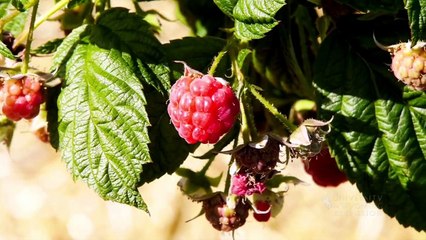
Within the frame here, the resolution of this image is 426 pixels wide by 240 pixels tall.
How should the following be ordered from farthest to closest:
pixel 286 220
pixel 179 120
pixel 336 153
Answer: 1. pixel 286 220
2. pixel 336 153
3. pixel 179 120

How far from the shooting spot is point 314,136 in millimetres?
1073

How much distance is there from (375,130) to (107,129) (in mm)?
396

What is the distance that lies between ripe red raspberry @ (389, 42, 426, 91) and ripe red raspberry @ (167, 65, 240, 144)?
21 centimetres

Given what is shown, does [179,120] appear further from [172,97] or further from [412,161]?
[412,161]

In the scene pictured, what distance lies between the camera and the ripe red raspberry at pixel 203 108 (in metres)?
1.00

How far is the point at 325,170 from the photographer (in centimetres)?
139

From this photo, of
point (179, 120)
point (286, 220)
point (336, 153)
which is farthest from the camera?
point (286, 220)

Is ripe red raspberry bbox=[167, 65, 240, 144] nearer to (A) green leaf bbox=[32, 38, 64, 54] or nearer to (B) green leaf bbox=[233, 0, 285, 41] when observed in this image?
(B) green leaf bbox=[233, 0, 285, 41]

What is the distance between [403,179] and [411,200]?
40mm

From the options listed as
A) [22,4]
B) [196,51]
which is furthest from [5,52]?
[196,51]

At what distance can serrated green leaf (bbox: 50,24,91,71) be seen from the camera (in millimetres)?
1144

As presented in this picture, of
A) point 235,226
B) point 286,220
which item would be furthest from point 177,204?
point 235,226

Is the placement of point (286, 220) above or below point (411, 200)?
below

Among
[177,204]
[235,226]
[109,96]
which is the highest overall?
[109,96]
